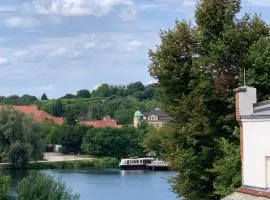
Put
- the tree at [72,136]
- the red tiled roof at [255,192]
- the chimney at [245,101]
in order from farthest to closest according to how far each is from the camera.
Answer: the tree at [72,136] → the chimney at [245,101] → the red tiled roof at [255,192]

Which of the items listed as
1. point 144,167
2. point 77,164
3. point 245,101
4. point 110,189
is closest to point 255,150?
point 245,101

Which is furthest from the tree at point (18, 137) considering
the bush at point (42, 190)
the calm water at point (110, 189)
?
the bush at point (42, 190)

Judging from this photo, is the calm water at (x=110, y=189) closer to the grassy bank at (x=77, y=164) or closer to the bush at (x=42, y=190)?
the grassy bank at (x=77, y=164)

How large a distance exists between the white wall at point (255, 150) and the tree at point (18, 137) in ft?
246

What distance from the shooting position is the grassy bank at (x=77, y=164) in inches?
4004

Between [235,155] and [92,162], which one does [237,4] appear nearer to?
[235,155]

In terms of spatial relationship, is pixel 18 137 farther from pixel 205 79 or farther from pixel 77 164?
pixel 205 79

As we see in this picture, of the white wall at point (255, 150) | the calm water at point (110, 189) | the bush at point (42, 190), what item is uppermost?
the white wall at point (255, 150)

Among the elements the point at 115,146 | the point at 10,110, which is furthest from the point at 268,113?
the point at 115,146

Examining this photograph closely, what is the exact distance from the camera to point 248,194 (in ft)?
55.9

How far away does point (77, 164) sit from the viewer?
4454 inches

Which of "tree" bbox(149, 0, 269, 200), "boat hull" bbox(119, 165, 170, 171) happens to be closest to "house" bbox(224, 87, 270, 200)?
"tree" bbox(149, 0, 269, 200)

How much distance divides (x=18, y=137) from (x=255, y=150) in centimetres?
7683

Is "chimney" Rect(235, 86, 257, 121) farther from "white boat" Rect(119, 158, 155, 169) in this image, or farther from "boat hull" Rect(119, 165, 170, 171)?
"white boat" Rect(119, 158, 155, 169)
